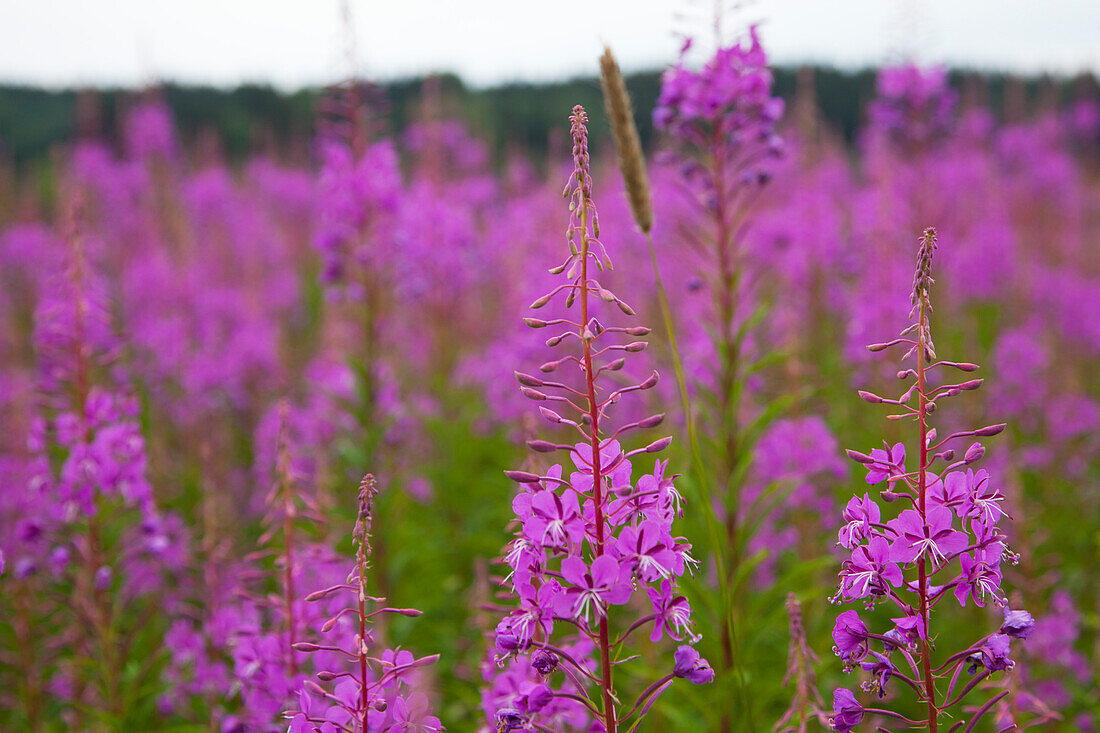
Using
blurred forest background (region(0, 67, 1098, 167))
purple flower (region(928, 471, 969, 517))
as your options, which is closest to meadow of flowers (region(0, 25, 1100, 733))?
purple flower (region(928, 471, 969, 517))

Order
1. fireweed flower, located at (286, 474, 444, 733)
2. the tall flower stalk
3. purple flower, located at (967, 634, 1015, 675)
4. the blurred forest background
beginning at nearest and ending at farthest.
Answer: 1. purple flower, located at (967, 634, 1015, 675)
2. fireweed flower, located at (286, 474, 444, 733)
3. the tall flower stalk
4. the blurred forest background

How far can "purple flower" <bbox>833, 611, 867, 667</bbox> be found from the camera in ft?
4.68

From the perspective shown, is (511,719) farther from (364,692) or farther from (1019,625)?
(1019,625)

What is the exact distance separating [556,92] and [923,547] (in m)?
26.1

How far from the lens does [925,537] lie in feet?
4.67

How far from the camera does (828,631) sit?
12.5 ft

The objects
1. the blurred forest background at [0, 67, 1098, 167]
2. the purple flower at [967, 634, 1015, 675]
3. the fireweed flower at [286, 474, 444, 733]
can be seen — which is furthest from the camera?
the blurred forest background at [0, 67, 1098, 167]

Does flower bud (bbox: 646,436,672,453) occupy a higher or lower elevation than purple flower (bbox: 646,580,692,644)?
higher

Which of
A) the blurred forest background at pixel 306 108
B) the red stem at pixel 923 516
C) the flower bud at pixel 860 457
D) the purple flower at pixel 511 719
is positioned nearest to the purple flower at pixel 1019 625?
the red stem at pixel 923 516

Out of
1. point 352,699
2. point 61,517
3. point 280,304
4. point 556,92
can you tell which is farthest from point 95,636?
point 556,92

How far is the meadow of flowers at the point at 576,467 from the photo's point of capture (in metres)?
1.48

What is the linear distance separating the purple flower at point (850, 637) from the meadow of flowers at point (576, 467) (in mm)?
45

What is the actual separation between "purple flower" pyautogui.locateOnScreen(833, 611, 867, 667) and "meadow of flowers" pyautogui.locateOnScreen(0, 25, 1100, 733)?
1.8 inches

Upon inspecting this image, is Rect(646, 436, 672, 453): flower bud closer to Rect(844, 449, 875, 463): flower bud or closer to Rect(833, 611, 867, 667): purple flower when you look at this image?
Rect(844, 449, 875, 463): flower bud
